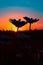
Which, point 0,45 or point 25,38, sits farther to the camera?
point 25,38

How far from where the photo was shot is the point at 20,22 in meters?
19.3

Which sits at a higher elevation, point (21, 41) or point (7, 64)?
point (21, 41)

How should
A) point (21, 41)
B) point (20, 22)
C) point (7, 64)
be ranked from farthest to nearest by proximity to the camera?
point (20, 22) < point (21, 41) < point (7, 64)

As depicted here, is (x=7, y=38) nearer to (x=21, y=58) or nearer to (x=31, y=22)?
(x=21, y=58)

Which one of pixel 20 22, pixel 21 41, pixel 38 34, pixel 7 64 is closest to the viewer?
pixel 7 64

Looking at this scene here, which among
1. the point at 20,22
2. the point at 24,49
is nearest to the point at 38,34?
the point at 20,22

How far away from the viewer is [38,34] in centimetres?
1402

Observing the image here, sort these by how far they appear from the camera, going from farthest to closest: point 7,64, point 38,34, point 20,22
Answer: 1. point 20,22
2. point 38,34
3. point 7,64

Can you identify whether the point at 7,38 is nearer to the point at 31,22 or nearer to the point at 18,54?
the point at 18,54

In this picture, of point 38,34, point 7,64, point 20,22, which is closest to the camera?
point 7,64

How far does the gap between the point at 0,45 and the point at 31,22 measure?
41.5ft

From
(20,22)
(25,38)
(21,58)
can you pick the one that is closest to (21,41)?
(25,38)

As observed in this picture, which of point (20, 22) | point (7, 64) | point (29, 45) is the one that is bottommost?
point (7, 64)

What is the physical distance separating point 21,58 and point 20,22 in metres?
12.1
